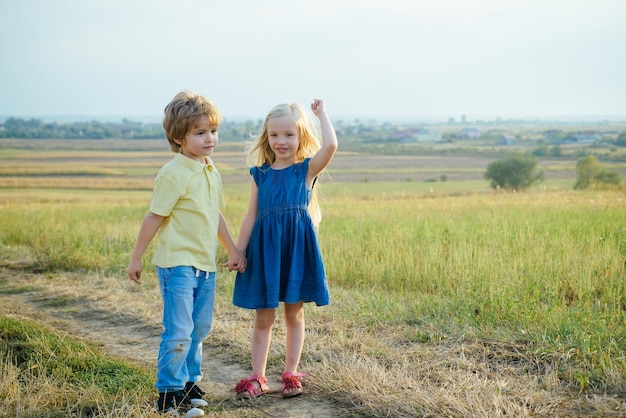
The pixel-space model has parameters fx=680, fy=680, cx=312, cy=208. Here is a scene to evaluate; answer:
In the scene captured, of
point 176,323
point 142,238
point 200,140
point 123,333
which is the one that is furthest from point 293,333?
point 123,333

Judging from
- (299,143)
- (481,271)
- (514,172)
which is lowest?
(514,172)

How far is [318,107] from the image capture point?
4.19m

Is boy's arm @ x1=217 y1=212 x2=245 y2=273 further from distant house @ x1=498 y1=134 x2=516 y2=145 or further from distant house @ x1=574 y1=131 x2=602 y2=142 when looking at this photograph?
distant house @ x1=498 y1=134 x2=516 y2=145

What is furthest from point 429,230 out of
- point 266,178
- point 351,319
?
point 266,178

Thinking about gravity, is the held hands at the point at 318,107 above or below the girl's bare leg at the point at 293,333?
above

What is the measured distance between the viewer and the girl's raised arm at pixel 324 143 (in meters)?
4.12

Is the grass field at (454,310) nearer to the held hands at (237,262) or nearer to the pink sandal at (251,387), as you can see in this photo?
the pink sandal at (251,387)

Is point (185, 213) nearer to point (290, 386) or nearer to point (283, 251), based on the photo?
point (283, 251)

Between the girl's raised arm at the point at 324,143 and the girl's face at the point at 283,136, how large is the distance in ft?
0.50

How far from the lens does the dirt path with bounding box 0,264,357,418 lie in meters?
4.09

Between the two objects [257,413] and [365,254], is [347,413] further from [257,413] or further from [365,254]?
[365,254]

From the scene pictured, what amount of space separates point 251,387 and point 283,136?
1580mm

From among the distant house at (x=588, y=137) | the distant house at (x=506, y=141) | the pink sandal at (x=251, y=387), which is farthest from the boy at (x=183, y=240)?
the distant house at (x=506, y=141)

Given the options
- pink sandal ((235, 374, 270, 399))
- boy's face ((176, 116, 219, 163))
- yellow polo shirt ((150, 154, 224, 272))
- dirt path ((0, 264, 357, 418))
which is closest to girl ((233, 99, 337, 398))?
pink sandal ((235, 374, 270, 399))
